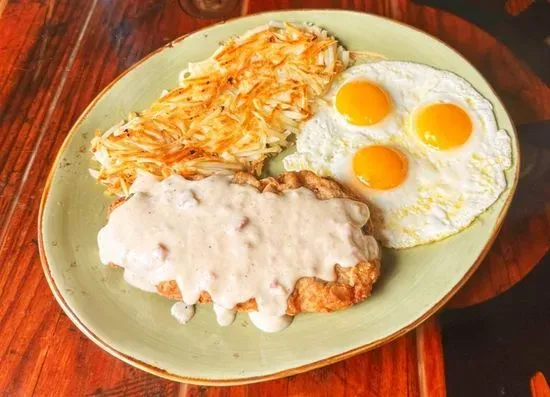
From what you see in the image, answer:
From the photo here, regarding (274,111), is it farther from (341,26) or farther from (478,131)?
(478,131)

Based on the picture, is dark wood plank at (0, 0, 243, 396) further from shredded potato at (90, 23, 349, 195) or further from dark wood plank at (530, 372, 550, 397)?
dark wood plank at (530, 372, 550, 397)

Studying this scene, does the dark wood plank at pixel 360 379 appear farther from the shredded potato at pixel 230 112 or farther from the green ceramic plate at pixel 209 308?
the shredded potato at pixel 230 112

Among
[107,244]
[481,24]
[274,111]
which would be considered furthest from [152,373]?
[481,24]

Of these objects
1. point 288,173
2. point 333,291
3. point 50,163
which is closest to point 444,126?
point 288,173

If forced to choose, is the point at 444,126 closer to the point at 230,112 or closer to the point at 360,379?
the point at 230,112

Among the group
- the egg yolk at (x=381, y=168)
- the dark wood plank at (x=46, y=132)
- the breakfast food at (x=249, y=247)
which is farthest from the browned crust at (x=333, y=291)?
the dark wood plank at (x=46, y=132)
